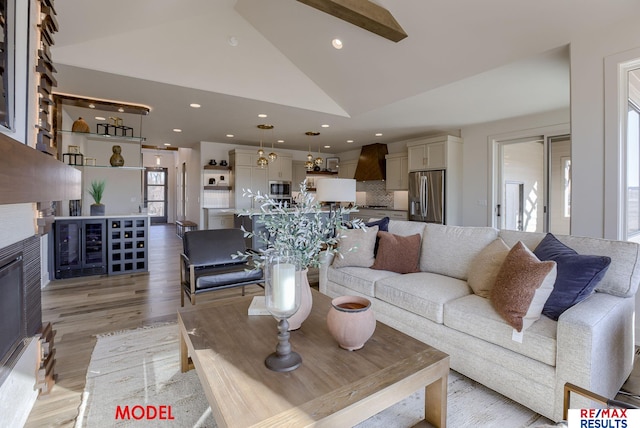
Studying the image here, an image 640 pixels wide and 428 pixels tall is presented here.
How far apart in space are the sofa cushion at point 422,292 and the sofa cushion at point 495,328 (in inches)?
3.0

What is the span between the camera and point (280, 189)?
8.47m

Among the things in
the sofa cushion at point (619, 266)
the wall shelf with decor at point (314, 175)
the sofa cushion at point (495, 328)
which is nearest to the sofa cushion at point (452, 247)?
the sofa cushion at point (495, 328)

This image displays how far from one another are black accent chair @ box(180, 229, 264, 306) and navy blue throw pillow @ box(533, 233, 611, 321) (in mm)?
2385

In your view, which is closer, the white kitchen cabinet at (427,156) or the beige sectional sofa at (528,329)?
the beige sectional sofa at (528,329)

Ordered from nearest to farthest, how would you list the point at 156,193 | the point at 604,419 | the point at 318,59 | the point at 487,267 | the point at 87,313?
the point at 604,419, the point at 487,267, the point at 87,313, the point at 318,59, the point at 156,193

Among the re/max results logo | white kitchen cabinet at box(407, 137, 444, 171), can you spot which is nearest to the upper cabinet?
white kitchen cabinet at box(407, 137, 444, 171)

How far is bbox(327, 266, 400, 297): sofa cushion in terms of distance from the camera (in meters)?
2.75

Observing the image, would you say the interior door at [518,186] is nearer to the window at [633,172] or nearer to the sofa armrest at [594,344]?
the window at [633,172]

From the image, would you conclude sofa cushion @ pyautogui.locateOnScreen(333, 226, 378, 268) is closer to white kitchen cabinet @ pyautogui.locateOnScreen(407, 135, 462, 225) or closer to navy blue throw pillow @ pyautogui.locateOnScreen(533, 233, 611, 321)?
navy blue throw pillow @ pyautogui.locateOnScreen(533, 233, 611, 321)

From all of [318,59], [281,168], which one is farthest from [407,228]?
[281,168]

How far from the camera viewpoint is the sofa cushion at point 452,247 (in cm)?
261

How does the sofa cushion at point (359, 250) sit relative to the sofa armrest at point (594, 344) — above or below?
above

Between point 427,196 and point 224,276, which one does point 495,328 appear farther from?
point 427,196

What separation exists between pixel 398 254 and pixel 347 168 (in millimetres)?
6394
